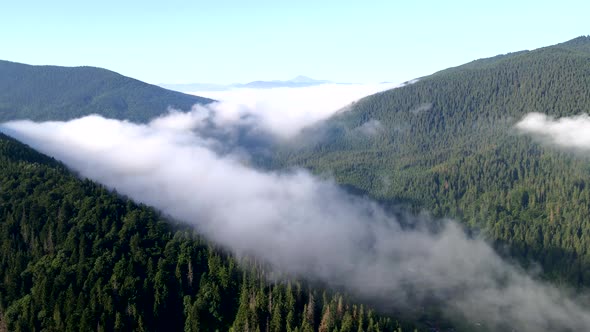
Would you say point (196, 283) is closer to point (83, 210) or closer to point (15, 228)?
point (83, 210)

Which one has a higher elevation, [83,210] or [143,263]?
[83,210]

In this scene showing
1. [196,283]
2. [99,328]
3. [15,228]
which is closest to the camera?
[99,328]

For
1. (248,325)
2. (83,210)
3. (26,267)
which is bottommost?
(248,325)

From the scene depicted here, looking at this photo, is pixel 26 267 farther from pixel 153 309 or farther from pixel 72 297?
pixel 153 309

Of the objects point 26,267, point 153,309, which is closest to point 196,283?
point 153,309

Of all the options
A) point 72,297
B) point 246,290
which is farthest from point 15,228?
point 246,290

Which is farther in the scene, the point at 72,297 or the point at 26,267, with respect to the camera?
the point at 26,267

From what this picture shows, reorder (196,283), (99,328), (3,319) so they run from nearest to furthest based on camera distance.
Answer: (99,328) < (3,319) < (196,283)
